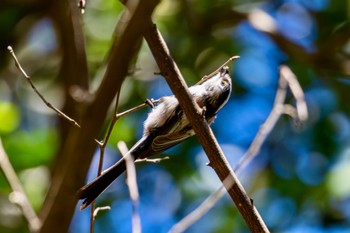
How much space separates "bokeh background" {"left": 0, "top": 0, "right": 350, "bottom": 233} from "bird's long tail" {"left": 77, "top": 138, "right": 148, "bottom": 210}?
1091 millimetres

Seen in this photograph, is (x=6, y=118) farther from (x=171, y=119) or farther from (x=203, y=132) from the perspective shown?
(x=203, y=132)

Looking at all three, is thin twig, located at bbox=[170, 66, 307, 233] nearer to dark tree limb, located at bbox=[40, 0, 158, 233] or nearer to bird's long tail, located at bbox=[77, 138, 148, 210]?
bird's long tail, located at bbox=[77, 138, 148, 210]

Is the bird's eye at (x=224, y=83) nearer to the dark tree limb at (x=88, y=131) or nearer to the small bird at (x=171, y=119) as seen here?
the small bird at (x=171, y=119)

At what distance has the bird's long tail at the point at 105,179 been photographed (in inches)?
110

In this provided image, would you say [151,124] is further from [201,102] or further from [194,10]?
[194,10]

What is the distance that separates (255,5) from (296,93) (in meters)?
3.34

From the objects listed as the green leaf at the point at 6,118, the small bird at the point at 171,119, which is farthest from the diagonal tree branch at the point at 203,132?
the green leaf at the point at 6,118

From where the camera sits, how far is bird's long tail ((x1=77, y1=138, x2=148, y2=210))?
280 cm

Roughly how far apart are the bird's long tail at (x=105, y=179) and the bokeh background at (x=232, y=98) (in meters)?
1.09

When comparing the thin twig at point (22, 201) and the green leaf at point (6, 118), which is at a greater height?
the thin twig at point (22, 201)

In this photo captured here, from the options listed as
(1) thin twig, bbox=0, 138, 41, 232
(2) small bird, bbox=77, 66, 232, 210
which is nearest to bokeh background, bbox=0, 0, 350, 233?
(2) small bird, bbox=77, 66, 232, 210

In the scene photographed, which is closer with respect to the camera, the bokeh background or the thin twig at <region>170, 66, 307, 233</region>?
the thin twig at <region>170, 66, 307, 233</region>

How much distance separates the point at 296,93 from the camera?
8.72ft

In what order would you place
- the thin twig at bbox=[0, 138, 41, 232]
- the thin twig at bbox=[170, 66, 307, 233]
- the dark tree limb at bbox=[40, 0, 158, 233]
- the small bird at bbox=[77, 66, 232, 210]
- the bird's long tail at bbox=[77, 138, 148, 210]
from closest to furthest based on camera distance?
1. the dark tree limb at bbox=[40, 0, 158, 233]
2. the thin twig at bbox=[0, 138, 41, 232]
3. the thin twig at bbox=[170, 66, 307, 233]
4. the bird's long tail at bbox=[77, 138, 148, 210]
5. the small bird at bbox=[77, 66, 232, 210]
